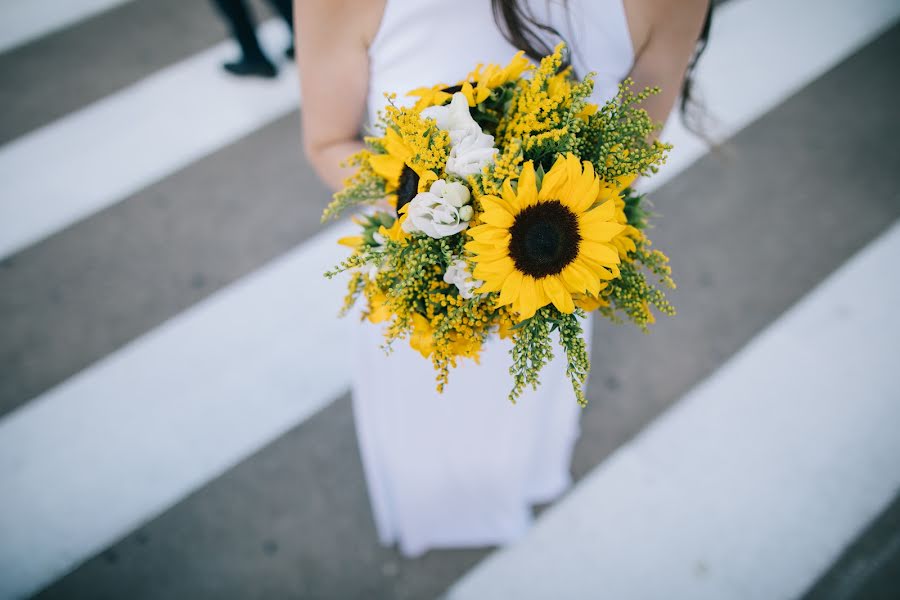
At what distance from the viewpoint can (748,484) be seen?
7.20 feet

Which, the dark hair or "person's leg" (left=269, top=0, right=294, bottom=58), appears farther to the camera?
"person's leg" (left=269, top=0, right=294, bottom=58)

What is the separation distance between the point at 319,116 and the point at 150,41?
2.67m

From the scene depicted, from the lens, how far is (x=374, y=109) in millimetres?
1316

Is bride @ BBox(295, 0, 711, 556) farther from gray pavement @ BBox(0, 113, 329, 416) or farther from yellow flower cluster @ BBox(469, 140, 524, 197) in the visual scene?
gray pavement @ BBox(0, 113, 329, 416)

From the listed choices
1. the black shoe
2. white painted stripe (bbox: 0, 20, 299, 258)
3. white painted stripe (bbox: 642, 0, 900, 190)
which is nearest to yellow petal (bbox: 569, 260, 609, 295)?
white painted stripe (bbox: 642, 0, 900, 190)

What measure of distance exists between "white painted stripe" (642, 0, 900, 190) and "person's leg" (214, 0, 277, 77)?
85.7 inches

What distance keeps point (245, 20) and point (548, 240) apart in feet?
8.86

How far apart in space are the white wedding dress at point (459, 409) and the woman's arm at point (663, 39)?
0.03 m

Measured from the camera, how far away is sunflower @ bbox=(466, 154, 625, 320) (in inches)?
29.8

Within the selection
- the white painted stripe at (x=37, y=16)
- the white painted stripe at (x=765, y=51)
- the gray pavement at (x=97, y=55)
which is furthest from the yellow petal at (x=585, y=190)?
the white painted stripe at (x=37, y=16)

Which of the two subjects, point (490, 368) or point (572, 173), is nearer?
point (572, 173)

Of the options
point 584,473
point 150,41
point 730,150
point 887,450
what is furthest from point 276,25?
point 887,450

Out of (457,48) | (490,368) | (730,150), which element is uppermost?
(457,48)

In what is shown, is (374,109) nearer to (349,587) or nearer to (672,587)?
(349,587)
